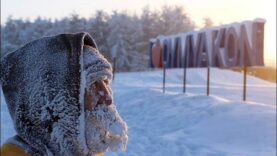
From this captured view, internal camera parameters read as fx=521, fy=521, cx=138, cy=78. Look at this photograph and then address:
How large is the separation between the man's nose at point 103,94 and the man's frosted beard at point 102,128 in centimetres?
2

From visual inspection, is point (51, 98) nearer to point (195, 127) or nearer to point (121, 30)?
point (195, 127)

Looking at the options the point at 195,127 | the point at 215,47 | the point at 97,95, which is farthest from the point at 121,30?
the point at 97,95

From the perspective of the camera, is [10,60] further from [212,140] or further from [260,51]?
[260,51]

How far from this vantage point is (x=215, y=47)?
1781 cm

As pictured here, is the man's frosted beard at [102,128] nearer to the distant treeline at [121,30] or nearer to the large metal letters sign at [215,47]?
the large metal letters sign at [215,47]

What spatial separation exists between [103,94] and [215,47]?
15.9 metres

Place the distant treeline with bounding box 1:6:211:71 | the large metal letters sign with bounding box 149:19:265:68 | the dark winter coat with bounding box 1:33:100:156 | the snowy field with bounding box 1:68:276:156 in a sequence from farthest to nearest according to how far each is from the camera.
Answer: the distant treeline with bounding box 1:6:211:71 < the large metal letters sign with bounding box 149:19:265:68 < the snowy field with bounding box 1:68:276:156 < the dark winter coat with bounding box 1:33:100:156

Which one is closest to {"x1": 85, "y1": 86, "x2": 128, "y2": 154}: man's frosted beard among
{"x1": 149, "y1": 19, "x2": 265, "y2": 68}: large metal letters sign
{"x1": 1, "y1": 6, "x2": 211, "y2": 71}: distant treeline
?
{"x1": 149, "y1": 19, "x2": 265, "y2": 68}: large metal letters sign

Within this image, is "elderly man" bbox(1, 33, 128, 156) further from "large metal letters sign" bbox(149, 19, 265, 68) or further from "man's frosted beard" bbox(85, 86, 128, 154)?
"large metal letters sign" bbox(149, 19, 265, 68)

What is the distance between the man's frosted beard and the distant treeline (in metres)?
48.2

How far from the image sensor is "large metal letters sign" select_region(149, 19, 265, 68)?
1458 centimetres

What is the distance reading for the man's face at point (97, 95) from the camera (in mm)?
2184

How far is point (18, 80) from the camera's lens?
7.24 ft

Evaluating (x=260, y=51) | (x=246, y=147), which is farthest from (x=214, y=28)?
(x=246, y=147)
